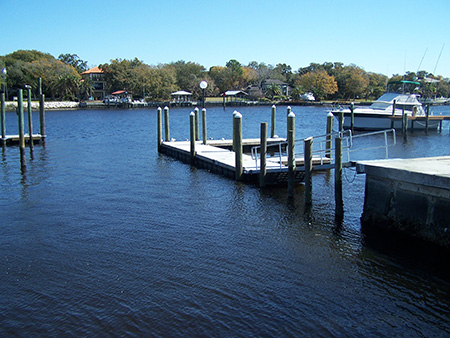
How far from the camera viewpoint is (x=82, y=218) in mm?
14758

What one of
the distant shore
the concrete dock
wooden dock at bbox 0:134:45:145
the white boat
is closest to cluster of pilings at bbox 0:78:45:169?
wooden dock at bbox 0:134:45:145

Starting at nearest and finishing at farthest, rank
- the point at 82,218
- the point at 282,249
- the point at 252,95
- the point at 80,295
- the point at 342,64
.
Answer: the point at 80,295, the point at 282,249, the point at 82,218, the point at 252,95, the point at 342,64

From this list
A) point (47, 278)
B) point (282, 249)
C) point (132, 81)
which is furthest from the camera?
point (132, 81)

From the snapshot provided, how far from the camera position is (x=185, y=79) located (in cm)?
13462

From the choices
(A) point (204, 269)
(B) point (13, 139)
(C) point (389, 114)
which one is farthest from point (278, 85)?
(A) point (204, 269)

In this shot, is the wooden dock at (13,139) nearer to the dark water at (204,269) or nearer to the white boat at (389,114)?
the dark water at (204,269)

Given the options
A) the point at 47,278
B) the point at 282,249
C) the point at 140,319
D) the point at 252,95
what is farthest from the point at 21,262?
the point at 252,95

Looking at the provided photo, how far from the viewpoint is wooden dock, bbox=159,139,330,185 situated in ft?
60.2

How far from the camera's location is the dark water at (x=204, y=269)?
27.7ft

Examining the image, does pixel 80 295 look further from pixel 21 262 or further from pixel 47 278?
pixel 21 262

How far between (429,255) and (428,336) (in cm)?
350

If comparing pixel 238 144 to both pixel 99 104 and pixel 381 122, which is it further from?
pixel 99 104

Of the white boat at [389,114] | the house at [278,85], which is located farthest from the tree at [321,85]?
the white boat at [389,114]

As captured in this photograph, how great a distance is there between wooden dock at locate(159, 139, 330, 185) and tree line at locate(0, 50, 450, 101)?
90221mm
